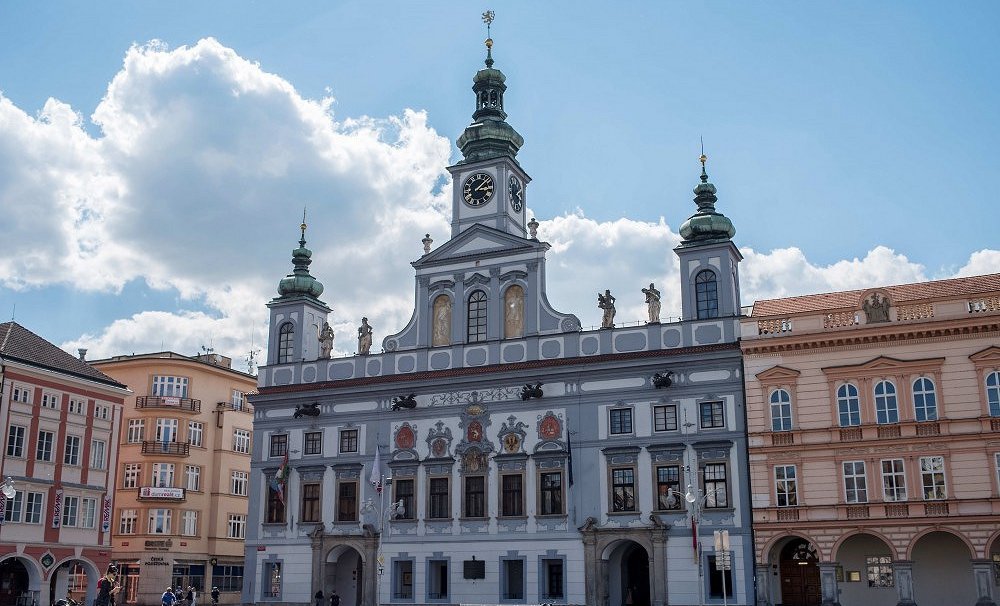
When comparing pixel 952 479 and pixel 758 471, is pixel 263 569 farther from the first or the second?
pixel 952 479

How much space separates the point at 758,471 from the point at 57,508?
113 feet

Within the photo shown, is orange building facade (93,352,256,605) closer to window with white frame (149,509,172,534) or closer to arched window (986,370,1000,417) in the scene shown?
window with white frame (149,509,172,534)

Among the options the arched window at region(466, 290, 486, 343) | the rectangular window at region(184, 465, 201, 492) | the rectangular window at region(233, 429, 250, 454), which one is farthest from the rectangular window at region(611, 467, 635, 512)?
the rectangular window at region(233, 429, 250, 454)

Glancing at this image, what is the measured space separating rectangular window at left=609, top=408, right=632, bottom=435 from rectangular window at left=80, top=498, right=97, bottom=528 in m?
28.0

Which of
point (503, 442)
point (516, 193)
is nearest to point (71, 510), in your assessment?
point (503, 442)

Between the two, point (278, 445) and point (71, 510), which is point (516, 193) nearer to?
point (278, 445)

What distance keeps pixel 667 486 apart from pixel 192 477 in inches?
1280

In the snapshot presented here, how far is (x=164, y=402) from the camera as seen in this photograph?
208 feet

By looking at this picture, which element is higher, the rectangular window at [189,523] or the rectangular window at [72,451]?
the rectangular window at [72,451]

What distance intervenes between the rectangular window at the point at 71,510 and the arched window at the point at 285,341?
41.2ft

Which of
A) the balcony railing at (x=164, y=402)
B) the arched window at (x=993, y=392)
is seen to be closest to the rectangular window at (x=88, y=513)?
the balcony railing at (x=164, y=402)

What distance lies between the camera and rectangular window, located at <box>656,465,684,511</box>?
146 feet

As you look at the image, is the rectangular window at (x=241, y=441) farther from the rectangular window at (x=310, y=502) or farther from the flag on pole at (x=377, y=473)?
the flag on pole at (x=377, y=473)

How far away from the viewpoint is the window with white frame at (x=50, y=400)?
171ft
